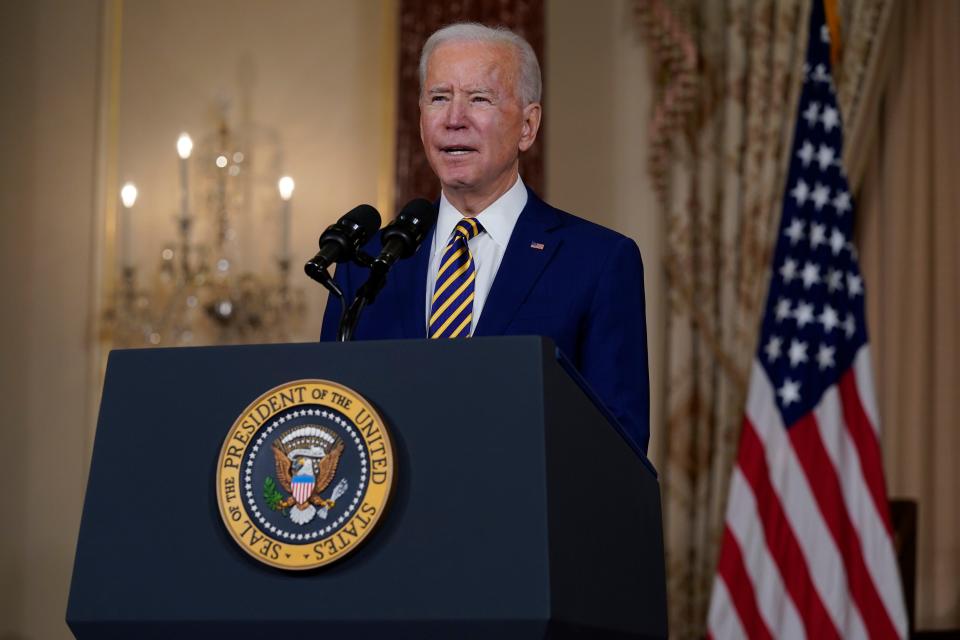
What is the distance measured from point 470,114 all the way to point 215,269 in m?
3.02

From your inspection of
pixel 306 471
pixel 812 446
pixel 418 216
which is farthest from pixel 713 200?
pixel 306 471

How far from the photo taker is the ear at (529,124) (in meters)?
2.52

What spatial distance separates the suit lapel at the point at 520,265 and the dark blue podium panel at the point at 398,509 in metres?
0.56

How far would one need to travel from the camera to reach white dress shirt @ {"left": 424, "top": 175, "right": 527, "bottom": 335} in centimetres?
240

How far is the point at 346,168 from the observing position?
5.37m

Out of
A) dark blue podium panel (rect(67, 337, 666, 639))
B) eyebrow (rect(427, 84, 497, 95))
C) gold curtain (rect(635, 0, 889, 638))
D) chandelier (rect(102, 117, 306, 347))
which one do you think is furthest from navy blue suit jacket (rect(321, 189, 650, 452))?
gold curtain (rect(635, 0, 889, 638))

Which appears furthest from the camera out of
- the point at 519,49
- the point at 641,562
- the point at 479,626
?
the point at 519,49

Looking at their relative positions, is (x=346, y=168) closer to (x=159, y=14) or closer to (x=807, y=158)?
(x=159, y=14)

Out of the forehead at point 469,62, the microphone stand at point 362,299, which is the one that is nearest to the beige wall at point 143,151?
the forehead at point 469,62

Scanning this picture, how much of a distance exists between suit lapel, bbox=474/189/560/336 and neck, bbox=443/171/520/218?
2.3 inches

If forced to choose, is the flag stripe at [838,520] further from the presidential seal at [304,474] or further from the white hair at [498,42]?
the presidential seal at [304,474]

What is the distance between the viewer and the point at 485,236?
246 centimetres

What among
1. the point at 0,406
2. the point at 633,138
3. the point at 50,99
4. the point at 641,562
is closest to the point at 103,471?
the point at 641,562

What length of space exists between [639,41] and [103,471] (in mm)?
4421
